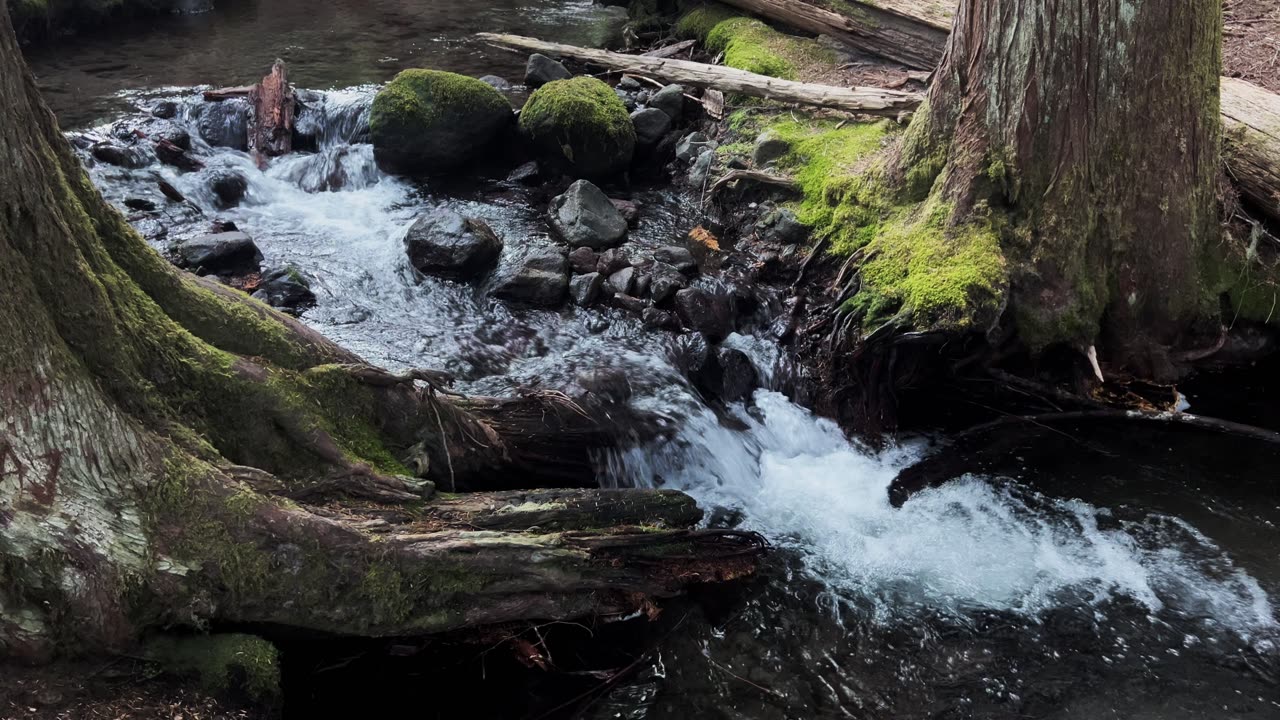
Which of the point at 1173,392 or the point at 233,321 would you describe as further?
the point at 1173,392

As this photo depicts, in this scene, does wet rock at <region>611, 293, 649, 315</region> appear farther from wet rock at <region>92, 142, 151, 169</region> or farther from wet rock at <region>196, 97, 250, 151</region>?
wet rock at <region>92, 142, 151, 169</region>

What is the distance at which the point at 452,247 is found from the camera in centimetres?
739

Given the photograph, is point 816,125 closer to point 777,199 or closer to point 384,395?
point 777,199

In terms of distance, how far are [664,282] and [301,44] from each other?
10017mm

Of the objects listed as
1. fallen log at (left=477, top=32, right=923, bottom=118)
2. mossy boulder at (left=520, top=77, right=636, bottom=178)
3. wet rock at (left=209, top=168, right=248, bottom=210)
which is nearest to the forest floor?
fallen log at (left=477, top=32, right=923, bottom=118)

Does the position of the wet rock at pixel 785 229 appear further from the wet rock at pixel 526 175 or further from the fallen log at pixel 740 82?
the wet rock at pixel 526 175

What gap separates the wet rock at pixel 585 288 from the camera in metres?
7.10

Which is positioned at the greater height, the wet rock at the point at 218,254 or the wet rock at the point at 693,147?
the wet rock at the point at 693,147

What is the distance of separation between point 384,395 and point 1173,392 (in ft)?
18.0

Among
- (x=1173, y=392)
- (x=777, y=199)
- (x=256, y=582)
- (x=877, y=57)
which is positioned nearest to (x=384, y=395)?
(x=256, y=582)

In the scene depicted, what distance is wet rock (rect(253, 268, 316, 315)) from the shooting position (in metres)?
6.82

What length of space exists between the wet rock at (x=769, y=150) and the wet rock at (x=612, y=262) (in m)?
1.89

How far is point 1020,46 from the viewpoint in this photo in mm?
5438

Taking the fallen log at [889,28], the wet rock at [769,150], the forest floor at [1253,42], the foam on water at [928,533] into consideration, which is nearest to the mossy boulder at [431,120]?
the wet rock at [769,150]
